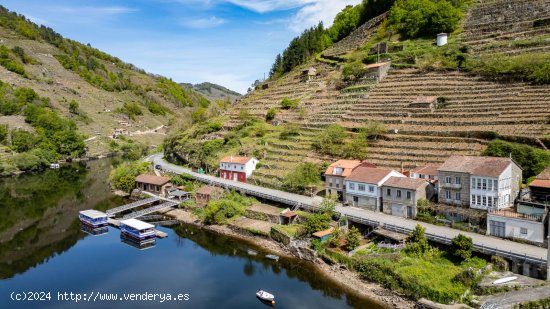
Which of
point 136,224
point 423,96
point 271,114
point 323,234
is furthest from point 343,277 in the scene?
point 271,114

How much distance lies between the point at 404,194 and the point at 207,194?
76.1 feet

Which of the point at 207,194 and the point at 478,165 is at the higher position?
the point at 478,165

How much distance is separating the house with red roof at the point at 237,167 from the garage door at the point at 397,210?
70.3 ft

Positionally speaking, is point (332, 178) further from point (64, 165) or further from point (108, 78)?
point (108, 78)

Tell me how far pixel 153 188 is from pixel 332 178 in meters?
27.3

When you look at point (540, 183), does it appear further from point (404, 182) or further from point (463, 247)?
Result: point (404, 182)

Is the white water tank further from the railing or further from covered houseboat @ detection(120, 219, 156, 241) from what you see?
covered houseboat @ detection(120, 219, 156, 241)

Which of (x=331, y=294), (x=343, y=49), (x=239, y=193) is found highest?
(x=343, y=49)

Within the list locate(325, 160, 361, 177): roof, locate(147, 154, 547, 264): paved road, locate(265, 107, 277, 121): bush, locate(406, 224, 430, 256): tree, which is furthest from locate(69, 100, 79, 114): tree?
locate(406, 224, 430, 256): tree

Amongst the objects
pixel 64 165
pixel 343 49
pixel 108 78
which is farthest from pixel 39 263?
pixel 108 78

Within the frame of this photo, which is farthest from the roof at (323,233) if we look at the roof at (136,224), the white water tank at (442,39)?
the white water tank at (442,39)

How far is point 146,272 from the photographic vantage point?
3412 centimetres

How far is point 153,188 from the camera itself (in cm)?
5878

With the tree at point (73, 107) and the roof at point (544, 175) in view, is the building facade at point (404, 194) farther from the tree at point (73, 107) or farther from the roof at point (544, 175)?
the tree at point (73, 107)
